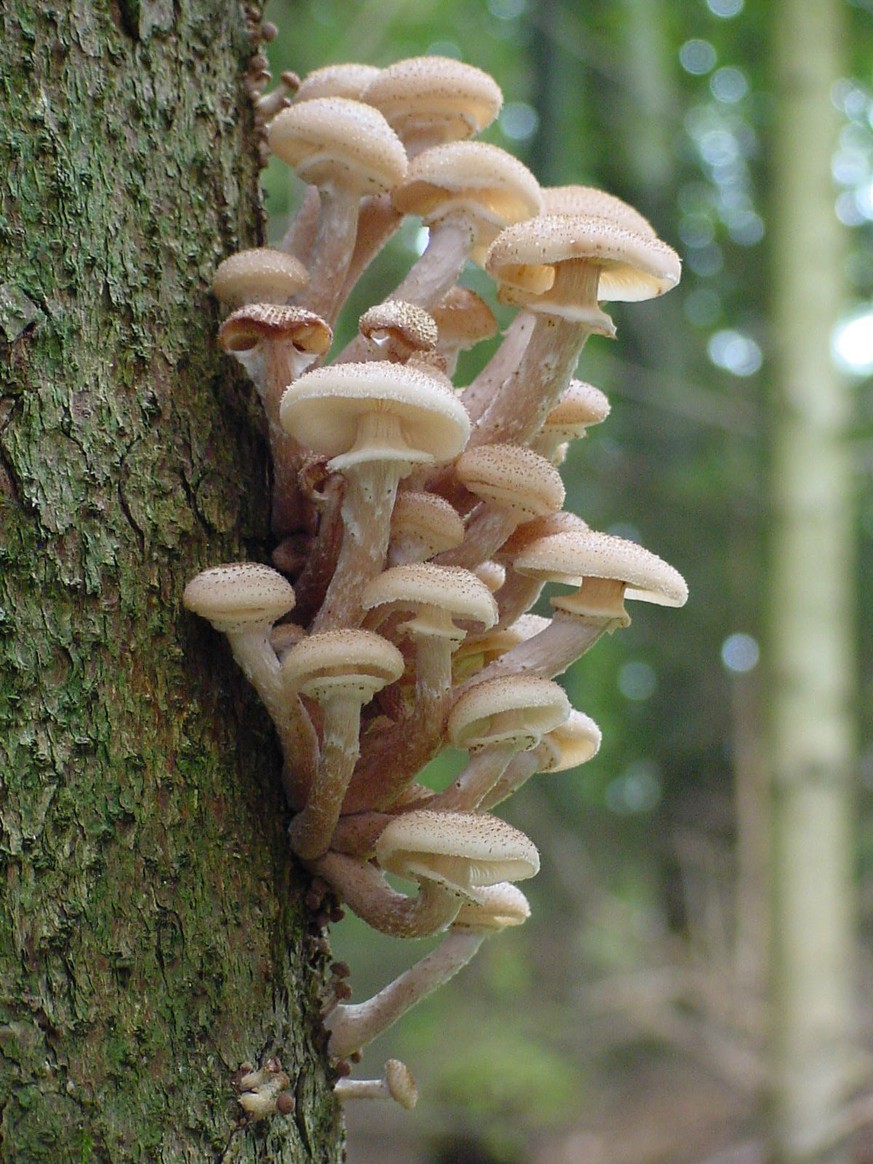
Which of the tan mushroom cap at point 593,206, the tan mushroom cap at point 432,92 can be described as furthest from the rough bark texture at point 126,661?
the tan mushroom cap at point 593,206

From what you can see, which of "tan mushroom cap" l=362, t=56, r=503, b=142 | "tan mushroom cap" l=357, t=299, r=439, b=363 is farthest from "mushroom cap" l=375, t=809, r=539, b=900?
"tan mushroom cap" l=362, t=56, r=503, b=142

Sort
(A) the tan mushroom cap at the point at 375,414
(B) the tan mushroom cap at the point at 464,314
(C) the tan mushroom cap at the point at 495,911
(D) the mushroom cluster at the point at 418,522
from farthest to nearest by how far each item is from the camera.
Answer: (B) the tan mushroom cap at the point at 464,314, (C) the tan mushroom cap at the point at 495,911, (D) the mushroom cluster at the point at 418,522, (A) the tan mushroom cap at the point at 375,414

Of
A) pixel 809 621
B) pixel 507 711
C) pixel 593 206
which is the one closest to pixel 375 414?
pixel 507 711

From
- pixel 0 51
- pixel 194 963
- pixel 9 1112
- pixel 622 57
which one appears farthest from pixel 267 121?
pixel 622 57

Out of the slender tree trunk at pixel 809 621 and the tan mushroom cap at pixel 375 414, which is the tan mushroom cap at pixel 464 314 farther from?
the slender tree trunk at pixel 809 621

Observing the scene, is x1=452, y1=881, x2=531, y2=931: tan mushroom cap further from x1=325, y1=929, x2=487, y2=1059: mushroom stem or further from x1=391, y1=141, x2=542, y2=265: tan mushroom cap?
Result: x1=391, y1=141, x2=542, y2=265: tan mushroom cap

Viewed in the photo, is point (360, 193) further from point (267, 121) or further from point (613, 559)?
point (613, 559)

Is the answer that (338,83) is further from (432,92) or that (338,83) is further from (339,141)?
(339,141)
